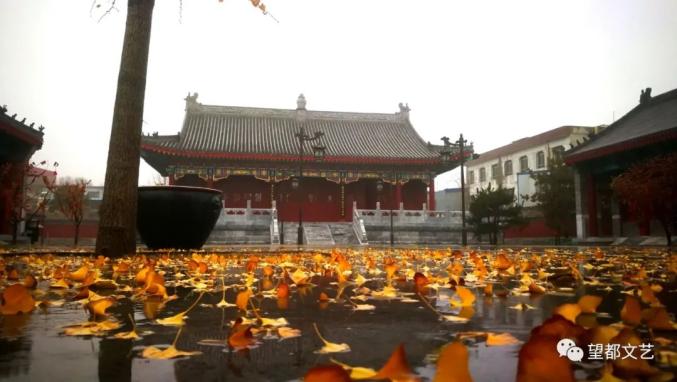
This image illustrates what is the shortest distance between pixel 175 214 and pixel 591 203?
18590 mm

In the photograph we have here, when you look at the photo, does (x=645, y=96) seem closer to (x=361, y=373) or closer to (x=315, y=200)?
(x=315, y=200)

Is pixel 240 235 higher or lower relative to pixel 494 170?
lower

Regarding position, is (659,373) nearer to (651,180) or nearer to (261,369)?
(261,369)

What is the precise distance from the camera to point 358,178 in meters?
26.8

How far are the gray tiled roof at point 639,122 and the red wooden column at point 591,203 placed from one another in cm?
144

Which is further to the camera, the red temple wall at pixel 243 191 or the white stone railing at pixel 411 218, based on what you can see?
the red temple wall at pixel 243 191

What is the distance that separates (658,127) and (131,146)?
1835 cm

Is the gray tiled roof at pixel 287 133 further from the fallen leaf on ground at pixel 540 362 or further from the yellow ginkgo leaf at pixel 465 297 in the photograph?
the fallen leaf on ground at pixel 540 362

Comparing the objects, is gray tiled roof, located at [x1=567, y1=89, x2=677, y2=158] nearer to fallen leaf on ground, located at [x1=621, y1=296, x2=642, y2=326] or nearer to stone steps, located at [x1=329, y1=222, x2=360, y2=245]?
stone steps, located at [x1=329, y1=222, x2=360, y2=245]

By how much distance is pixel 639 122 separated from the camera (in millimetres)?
19141

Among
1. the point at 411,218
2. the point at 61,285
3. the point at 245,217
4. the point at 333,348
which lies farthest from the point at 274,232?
the point at 333,348

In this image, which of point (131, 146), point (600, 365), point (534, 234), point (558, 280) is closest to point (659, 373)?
point (600, 365)

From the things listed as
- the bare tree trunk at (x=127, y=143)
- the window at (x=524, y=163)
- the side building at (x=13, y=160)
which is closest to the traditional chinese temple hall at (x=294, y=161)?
the side building at (x=13, y=160)

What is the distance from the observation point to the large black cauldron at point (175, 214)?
6680mm
